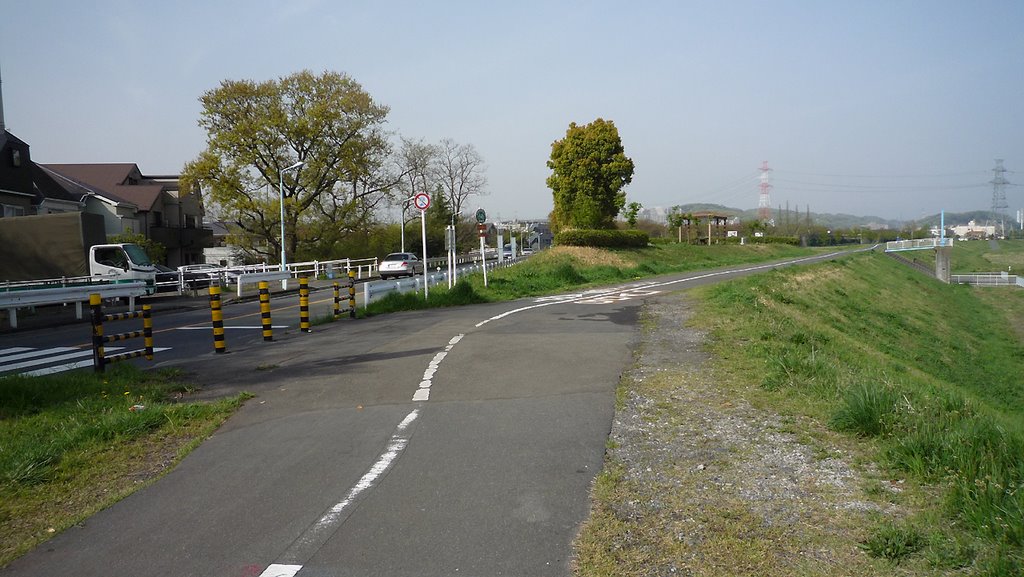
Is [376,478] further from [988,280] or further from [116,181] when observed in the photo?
[988,280]

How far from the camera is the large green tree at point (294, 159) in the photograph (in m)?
41.8

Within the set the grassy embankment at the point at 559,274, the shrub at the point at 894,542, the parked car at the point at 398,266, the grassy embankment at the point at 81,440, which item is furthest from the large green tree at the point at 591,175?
the shrub at the point at 894,542

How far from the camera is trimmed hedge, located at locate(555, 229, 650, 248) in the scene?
4062 centimetres

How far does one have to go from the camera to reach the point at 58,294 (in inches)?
751

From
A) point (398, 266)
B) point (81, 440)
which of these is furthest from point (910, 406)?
point (398, 266)

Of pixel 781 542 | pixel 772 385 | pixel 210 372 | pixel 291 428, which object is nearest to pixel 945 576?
pixel 781 542

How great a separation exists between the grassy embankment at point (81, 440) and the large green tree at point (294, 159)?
3298 cm

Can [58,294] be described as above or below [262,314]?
above

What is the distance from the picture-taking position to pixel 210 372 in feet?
33.0

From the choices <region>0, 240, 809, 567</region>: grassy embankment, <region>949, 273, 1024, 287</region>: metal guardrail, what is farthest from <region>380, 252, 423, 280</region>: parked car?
<region>949, 273, 1024, 287</region>: metal guardrail

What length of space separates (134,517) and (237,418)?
268 centimetres

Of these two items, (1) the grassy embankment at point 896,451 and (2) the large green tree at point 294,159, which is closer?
(1) the grassy embankment at point 896,451

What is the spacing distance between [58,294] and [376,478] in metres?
18.3

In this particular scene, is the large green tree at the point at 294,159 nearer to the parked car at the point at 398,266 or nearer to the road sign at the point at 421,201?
the parked car at the point at 398,266
